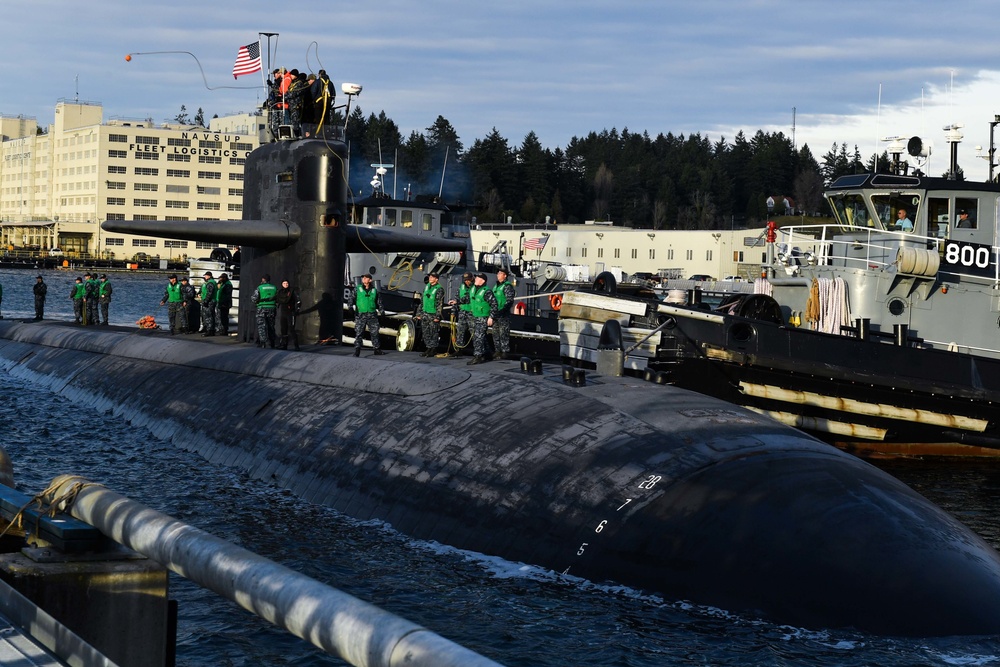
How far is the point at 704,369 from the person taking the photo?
816 inches

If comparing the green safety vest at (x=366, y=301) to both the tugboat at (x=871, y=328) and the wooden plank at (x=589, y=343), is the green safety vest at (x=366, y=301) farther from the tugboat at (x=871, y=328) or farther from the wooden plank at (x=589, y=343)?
the tugboat at (x=871, y=328)

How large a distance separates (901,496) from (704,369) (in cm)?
1072

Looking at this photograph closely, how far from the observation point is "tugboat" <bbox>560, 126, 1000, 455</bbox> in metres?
20.6

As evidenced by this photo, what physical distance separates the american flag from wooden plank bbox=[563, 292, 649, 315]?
8200mm

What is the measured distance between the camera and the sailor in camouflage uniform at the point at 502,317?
16.8 m

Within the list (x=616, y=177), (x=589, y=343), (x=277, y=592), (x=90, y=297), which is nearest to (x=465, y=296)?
(x=589, y=343)

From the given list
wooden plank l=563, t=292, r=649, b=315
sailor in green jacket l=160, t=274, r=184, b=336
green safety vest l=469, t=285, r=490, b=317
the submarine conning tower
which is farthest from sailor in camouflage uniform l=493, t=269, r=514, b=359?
sailor in green jacket l=160, t=274, r=184, b=336

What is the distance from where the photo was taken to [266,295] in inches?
754

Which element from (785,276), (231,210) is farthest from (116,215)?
(785,276)

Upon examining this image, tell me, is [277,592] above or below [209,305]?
below

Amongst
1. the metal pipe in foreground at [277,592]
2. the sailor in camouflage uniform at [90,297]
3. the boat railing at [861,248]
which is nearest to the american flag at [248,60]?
the sailor in camouflage uniform at [90,297]

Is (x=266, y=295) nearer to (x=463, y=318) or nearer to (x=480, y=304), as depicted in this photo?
(x=463, y=318)

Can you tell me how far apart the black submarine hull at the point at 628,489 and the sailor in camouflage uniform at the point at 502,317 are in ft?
5.80

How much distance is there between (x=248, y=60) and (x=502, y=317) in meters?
9.34
